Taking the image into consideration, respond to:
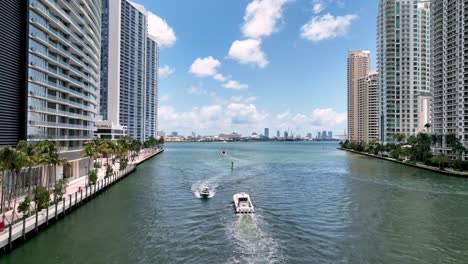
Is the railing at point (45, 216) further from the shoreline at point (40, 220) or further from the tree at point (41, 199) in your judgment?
the tree at point (41, 199)

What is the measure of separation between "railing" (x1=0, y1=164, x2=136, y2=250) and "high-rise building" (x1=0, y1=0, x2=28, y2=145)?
13706 mm

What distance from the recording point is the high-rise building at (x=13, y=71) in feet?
172

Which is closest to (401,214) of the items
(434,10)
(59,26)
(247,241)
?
(247,241)

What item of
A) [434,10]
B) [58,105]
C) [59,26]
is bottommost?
[58,105]

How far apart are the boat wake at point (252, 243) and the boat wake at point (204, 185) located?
2223cm

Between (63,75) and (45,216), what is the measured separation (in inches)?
1714

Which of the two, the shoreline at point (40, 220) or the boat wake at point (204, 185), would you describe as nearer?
the shoreline at point (40, 220)

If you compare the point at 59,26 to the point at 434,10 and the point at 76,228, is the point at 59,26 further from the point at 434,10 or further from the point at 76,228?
the point at 434,10

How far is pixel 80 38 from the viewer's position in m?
87.2

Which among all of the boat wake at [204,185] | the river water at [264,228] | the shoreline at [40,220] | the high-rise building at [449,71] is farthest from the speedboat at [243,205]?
the high-rise building at [449,71]

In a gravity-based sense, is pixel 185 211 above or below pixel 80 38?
below

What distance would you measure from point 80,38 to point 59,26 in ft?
50.8

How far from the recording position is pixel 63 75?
76500mm

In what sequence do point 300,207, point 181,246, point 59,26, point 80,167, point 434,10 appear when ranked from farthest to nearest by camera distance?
point 434,10, point 80,167, point 59,26, point 300,207, point 181,246
